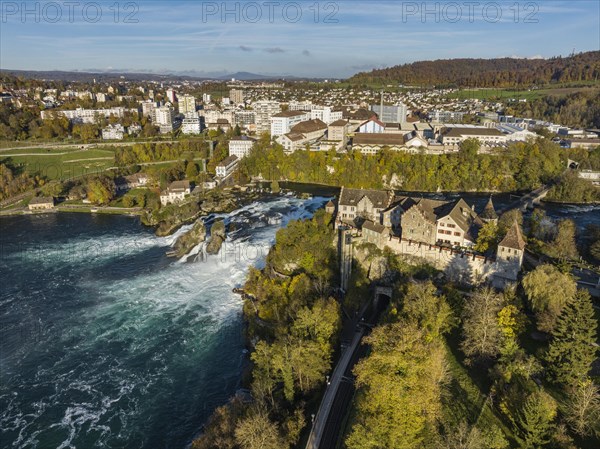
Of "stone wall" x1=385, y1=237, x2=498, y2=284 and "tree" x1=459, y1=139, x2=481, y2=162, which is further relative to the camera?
"tree" x1=459, y1=139, x2=481, y2=162

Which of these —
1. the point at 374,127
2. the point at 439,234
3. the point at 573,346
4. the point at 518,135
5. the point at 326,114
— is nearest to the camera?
the point at 573,346

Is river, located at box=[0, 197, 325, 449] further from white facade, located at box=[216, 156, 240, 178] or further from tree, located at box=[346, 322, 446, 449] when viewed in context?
white facade, located at box=[216, 156, 240, 178]

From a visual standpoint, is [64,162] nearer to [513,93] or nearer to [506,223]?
[506,223]

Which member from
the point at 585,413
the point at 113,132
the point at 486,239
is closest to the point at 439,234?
the point at 486,239

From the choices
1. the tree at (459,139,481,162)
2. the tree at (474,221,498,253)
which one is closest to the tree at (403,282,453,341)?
the tree at (474,221,498,253)

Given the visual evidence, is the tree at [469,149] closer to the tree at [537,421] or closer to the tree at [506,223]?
the tree at [506,223]

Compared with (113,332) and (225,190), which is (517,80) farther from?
(113,332)

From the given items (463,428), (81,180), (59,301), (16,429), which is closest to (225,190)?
(81,180)
